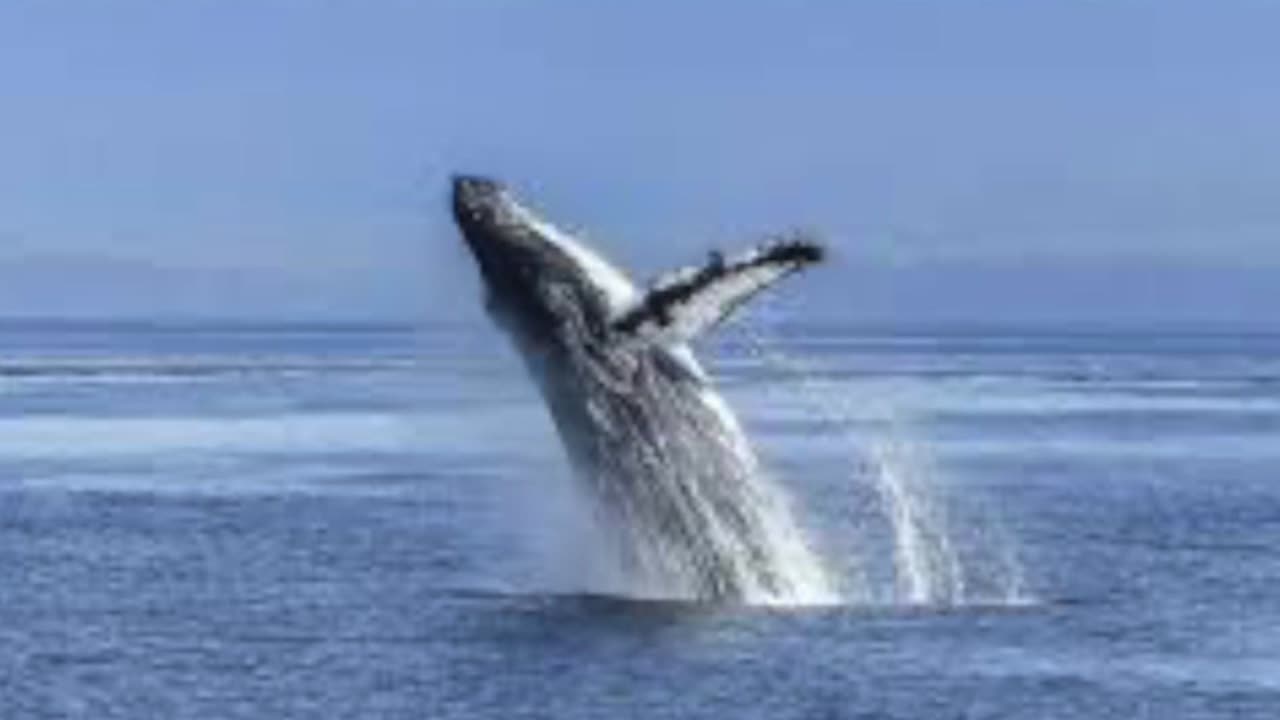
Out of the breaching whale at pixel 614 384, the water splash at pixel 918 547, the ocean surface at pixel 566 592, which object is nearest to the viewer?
the ocean surface at pixel 566 592

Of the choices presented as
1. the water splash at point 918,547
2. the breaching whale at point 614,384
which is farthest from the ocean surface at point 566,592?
the breaching whale at point 614,384

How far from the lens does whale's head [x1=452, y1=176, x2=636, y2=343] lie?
34.8m

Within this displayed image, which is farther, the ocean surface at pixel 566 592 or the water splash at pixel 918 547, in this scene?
the water splash at pixel 918 547

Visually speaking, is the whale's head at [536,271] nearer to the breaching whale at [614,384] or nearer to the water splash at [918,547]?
the breaching whale at [614,384]

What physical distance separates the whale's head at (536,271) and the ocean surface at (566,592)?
1.26m

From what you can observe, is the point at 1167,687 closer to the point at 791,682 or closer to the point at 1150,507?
the point at 791,682

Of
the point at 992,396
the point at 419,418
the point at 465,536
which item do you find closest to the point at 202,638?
the point at 465,536

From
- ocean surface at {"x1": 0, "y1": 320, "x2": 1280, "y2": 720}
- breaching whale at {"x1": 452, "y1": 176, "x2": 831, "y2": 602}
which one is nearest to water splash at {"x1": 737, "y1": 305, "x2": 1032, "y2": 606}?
ocean surface at {"x1": 0, "y1": 320, "x2": 1280, "y2": 720}

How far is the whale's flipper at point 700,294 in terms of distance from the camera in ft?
107

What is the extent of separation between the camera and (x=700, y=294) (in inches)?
1323

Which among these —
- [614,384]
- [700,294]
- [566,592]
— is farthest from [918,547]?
[700,294]

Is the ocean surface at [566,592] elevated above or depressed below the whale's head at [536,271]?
below

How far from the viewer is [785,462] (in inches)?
3071

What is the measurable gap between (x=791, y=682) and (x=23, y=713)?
7.13m
